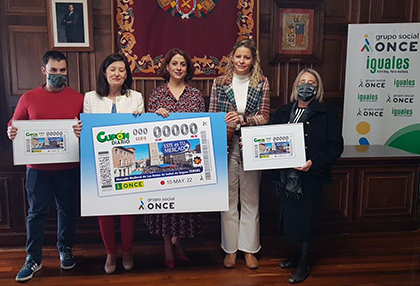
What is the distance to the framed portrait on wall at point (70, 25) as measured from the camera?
3.05 m

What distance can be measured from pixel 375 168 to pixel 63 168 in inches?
98.0

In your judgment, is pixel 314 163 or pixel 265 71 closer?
pixel 314 163

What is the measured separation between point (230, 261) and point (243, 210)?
0.37 metres

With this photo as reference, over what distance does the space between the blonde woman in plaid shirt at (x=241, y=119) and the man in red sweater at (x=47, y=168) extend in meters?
0.96

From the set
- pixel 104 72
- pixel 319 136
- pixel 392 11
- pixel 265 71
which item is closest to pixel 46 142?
pixel 104 72

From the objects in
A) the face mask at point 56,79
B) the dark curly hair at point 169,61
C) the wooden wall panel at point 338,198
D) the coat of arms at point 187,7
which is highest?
the coat of arms at point 187,7

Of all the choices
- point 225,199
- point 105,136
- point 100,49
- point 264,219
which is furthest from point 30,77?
point 264,219

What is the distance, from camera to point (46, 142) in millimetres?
2293

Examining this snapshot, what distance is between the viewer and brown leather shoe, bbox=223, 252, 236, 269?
2.58 m

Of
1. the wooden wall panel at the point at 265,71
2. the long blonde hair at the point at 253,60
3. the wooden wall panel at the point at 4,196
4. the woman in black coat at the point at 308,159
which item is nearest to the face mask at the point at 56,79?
the wooden wall panel at the point at 265,71

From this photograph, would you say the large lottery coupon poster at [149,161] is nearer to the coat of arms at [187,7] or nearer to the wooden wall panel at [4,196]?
the wooden wall panel at [4,196]

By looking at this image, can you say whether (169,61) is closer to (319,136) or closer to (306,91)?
(306,91)

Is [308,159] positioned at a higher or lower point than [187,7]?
lower

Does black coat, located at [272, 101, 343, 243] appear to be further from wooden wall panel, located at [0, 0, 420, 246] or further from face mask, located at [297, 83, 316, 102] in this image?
wooden wall panel, located at [0, 0, 420, 246]
